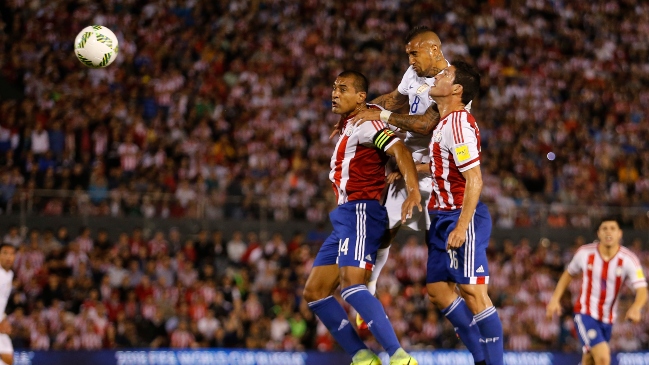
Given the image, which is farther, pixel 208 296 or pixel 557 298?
pixel 208 296

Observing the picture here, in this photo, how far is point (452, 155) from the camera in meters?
7.34

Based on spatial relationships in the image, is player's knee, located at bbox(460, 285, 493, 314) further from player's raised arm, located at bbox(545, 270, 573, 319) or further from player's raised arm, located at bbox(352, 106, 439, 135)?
player's raised arm, located at bbox(545, 270, 573, 319)

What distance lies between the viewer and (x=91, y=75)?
1914 centimetres

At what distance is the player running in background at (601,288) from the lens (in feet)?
34.5

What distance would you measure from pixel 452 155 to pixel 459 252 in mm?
804

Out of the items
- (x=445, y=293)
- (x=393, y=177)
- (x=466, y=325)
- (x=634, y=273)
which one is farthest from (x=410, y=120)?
(x=634, y=273)

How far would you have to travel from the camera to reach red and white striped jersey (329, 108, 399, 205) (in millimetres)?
7605

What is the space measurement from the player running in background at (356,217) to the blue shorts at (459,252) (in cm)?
31

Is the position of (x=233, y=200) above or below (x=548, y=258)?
above

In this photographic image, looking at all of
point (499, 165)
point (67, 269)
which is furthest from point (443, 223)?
point (499, 165)

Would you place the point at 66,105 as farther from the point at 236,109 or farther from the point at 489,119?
the point at 489,119

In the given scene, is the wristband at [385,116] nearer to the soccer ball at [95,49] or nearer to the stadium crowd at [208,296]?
the soccer ball at [95,49]

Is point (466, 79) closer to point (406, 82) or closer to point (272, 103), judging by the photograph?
point (406, 82)

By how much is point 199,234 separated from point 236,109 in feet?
13.2
